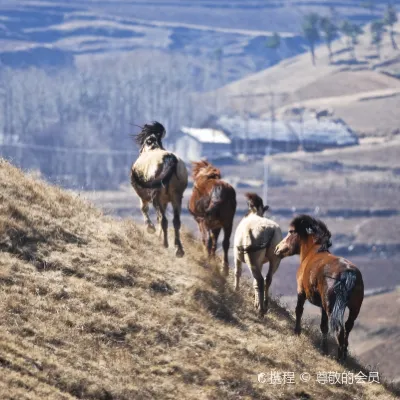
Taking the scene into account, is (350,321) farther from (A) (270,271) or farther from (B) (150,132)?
(B) (150,132)

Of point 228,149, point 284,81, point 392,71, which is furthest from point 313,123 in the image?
point 284,81

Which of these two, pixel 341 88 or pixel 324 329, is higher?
pixel 341 88

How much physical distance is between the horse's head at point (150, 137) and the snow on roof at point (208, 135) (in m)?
104

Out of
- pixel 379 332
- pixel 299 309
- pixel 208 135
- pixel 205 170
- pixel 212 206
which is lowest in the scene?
pixel 379 332

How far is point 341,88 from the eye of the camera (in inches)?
5792

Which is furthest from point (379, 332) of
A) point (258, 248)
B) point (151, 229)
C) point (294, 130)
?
point (294, 130)

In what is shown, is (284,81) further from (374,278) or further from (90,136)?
(374,278)

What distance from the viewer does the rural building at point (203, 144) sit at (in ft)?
403

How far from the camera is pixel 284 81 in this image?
168 m

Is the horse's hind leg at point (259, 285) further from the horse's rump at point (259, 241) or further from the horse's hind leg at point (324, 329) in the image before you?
the horse's hind leg at point (324, 329)

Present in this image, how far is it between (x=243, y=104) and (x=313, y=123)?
3170 cm

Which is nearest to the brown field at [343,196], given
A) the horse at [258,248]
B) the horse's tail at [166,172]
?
the horse's tail at [166,172]

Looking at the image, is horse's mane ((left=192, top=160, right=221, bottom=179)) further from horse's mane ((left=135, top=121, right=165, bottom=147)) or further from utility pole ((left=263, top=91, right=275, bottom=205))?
utility pole ((left=263, top=91, right=275, bottom=205))

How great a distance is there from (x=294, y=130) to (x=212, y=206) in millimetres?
110962
